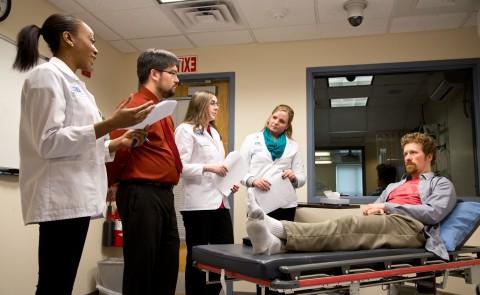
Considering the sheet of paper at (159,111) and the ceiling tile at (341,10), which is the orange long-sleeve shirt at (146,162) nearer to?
the sheet of paper at (159,111)

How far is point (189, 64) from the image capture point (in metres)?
4.16

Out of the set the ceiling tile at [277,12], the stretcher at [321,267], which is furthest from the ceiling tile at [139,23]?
the stretcher at [321,267]

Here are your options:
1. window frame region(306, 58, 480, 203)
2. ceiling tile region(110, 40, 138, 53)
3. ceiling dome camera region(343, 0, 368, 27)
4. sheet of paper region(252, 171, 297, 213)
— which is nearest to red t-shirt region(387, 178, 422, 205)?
sheet of paper region(252, 171, 297, 213)

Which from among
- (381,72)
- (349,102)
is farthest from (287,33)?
(349,102)

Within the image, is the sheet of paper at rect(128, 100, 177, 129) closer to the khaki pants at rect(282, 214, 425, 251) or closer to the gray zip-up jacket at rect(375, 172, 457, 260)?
the khaki pants at rect(282, 214, 425, 251)

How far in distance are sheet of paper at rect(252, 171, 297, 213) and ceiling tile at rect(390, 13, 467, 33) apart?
1843 millimetres

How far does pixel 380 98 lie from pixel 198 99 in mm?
3735

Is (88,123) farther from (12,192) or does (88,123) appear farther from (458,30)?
(458,30)

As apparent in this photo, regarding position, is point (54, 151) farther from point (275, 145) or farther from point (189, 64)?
point (189, 64)

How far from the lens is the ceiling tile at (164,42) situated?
156 inches

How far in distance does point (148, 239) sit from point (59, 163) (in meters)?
0.51

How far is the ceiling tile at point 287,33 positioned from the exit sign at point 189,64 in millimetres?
711

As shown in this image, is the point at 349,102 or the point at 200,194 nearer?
the point at 200,194

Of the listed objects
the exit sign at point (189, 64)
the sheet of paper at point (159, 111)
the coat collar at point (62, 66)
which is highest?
the exit sign at point (189, 64)
